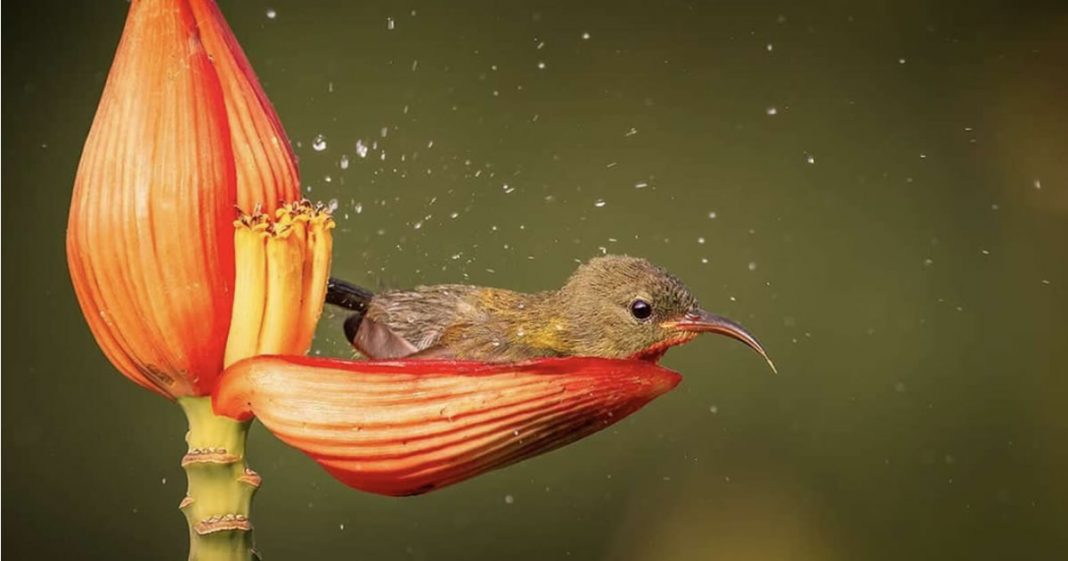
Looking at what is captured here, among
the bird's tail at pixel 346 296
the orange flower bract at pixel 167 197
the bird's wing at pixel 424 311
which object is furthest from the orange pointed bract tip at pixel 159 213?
the bird's wing at pixel 424 311

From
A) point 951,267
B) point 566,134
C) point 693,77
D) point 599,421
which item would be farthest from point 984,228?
point 599,421

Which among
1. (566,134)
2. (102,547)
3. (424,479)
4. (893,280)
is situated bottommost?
(102,547)

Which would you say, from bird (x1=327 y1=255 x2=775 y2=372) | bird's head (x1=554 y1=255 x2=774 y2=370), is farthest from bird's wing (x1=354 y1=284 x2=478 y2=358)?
bird's head (x1=554 y1=255 x2=774 y2=370)

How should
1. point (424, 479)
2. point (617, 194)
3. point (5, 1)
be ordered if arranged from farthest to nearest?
point (617, 194) → point (5, 1) → point (424, 479)

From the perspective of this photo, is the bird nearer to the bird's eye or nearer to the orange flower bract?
the bird's eye

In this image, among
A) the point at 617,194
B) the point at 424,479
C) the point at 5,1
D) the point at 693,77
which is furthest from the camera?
the point at 693,77

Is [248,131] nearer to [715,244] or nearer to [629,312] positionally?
[629,312]

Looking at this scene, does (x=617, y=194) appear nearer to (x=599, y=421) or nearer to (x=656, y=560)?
(x=656, y=560)
